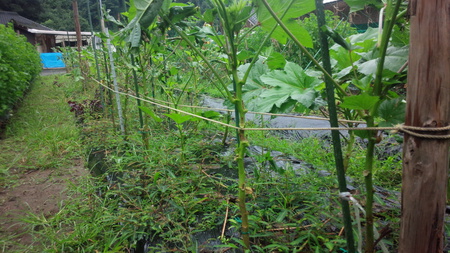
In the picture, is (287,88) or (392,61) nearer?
(392,61)

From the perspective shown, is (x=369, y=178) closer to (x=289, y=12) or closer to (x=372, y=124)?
(x=372, y=124)

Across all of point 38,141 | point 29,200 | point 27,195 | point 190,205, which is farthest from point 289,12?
point 38,141

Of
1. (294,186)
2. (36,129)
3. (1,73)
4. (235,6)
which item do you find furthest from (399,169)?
(1,73)

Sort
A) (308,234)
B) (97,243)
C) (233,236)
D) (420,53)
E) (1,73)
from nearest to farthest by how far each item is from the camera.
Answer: (420,53)
(308,234)
(233,236)
(97,243)
(1,73)

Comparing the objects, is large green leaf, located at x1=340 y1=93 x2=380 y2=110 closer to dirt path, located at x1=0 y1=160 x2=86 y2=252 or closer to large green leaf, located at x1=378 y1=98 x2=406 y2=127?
large green leaf, located at x1=378 y1=98 x2=406 y2=127

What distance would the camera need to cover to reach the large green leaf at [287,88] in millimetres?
1040

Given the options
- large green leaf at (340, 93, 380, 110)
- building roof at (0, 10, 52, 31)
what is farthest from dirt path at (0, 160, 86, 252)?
building roof at (0, 10, 52, 31)

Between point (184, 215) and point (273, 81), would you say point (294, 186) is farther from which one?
point (273, 81)

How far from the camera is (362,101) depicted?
2.66 feet

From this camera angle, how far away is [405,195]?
2.47 feet

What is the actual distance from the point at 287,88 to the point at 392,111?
366 millimetres

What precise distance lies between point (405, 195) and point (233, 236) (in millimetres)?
842

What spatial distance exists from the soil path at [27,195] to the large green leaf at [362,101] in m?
1.84

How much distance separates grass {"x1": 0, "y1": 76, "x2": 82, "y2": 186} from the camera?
125 inches
